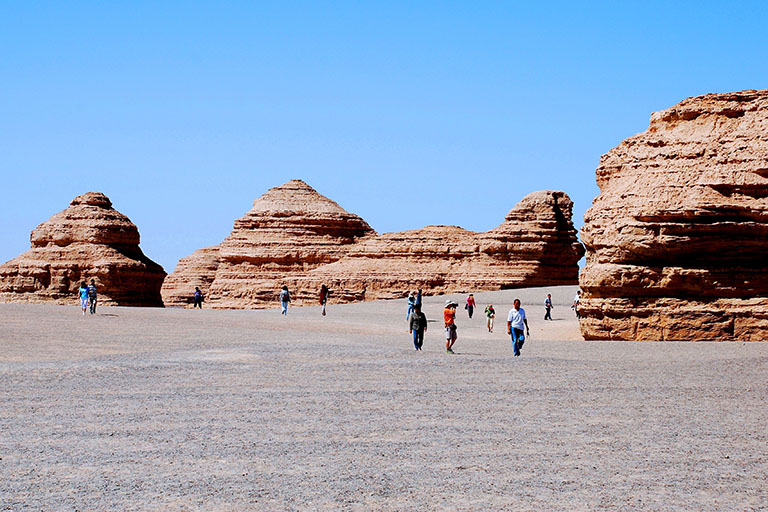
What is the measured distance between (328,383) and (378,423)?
335 cm

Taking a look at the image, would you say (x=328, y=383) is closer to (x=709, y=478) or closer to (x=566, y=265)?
(x=709, y=478)

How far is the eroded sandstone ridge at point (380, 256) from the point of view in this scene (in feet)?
188

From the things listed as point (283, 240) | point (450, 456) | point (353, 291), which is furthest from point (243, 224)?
point (450, 456)

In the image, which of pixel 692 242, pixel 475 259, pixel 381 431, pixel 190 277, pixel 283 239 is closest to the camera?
pixel 381 431

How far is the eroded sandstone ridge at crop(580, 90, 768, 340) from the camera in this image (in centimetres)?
2017

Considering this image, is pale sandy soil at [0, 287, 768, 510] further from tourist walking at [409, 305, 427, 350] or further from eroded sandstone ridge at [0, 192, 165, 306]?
eroded sandstone ridge at [0, 192, 165, 306]

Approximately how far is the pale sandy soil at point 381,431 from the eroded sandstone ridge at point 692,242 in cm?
306

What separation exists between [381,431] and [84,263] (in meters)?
47.7

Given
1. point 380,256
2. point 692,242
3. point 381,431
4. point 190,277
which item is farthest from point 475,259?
point 381,431

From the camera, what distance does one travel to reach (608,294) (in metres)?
21.0

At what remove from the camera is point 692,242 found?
20281mm

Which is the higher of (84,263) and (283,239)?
(283,239)

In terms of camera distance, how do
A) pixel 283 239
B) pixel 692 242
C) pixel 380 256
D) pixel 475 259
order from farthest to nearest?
pixel 283 239
pixel 380 256
pixel 475 259
pixel 692 242

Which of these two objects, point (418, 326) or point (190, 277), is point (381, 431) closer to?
point (418, 326)
